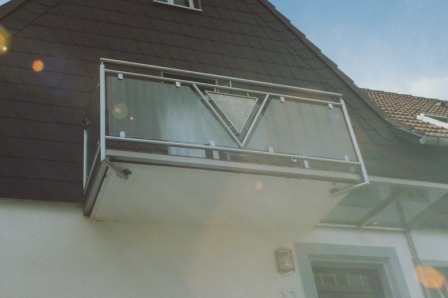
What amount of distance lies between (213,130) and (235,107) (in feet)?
1.38

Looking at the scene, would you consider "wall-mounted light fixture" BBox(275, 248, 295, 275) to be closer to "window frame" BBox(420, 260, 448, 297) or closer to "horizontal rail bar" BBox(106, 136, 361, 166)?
"horizontal rail bar" BBox(106, 136, 361, 166)

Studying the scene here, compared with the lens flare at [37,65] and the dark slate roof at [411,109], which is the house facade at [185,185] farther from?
the dark slate roof at [411,109]

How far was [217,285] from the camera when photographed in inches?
223

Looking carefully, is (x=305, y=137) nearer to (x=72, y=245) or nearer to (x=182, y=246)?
(x=182, y=246)

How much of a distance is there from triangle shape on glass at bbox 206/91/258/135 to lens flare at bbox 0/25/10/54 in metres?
2.88

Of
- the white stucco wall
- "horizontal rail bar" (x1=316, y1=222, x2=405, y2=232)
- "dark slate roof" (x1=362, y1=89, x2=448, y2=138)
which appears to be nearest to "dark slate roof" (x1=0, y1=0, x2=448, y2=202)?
the white stucco wall

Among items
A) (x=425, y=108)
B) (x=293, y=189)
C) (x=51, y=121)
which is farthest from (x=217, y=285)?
(x=425, y=108)

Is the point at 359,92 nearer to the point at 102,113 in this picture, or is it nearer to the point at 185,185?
the point at 185,185

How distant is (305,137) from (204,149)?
4.04 ft

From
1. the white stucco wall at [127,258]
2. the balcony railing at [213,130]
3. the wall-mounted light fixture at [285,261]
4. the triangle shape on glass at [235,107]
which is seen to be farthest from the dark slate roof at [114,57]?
the wall-mounted light fixture at [285,261]

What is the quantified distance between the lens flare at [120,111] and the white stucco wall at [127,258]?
1.21 m

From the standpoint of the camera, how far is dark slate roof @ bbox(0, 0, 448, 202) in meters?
5.79

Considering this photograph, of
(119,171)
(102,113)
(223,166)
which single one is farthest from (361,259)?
(102,113)

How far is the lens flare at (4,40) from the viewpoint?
6.76 meters
